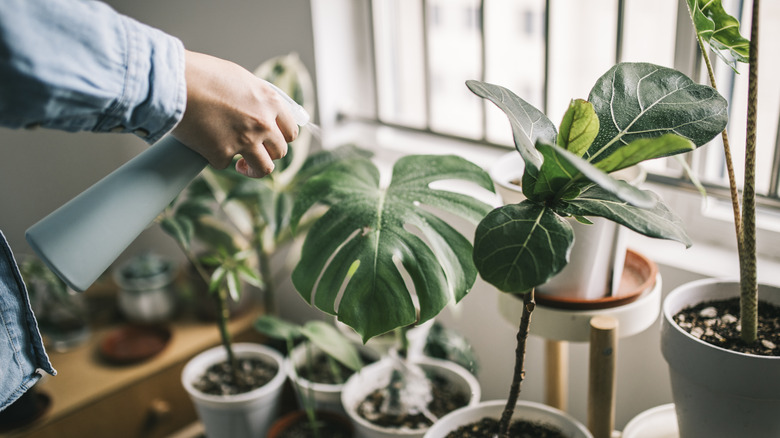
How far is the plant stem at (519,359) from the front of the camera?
822mm

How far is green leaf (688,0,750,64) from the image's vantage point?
787mm

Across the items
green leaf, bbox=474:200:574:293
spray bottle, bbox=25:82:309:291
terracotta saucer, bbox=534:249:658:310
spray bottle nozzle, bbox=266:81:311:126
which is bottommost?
terracotta saucer, bbox=534:249:658:310

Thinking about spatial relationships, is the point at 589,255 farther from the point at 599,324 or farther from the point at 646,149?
the point at 646,149

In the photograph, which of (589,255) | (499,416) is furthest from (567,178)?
(499,416)

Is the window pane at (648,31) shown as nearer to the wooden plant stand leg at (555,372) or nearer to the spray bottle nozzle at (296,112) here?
the wooden plant stand leg at (555,372)

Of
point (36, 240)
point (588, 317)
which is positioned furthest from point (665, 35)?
point (36, 240)

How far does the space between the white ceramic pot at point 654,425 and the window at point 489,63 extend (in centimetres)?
37

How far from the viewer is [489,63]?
60.1 inches

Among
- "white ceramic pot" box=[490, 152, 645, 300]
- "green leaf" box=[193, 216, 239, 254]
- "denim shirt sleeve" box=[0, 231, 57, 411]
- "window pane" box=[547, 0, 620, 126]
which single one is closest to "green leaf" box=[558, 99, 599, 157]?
"white ceramic pot" box=[490, 152, 645, 300]

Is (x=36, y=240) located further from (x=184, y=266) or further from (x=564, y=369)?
(x=184, y=266)

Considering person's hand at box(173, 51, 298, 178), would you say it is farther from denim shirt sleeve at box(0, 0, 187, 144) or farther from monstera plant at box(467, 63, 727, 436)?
monstera plant at box(467, 63, 727, 436)

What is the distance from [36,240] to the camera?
662 mm

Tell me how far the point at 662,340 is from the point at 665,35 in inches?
Result: 28.3

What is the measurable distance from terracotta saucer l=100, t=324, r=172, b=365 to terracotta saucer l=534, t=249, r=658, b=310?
41.1 inches
